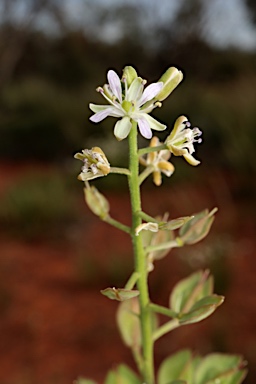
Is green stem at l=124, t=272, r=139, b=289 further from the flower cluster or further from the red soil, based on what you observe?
the red soil

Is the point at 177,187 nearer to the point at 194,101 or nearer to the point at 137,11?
the point at 194,101

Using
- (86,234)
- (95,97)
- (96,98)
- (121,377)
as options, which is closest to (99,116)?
(121,377)

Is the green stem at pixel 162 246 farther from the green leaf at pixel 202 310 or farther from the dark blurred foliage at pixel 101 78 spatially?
the dark blurred foliage at pixel 101 78

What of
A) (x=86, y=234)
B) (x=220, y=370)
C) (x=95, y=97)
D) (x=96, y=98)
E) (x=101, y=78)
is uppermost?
(x=101, y=78)

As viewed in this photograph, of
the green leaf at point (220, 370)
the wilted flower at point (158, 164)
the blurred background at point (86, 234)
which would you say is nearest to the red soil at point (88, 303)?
the blurred background at point (86, 234)

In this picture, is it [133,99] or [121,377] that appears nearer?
[133,99]

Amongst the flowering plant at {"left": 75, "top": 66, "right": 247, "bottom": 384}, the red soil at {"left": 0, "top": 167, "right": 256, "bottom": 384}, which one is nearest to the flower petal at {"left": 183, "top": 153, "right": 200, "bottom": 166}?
the flowering plant at {"left": 75, "top": 66, "right": 247, "bottom": 384}

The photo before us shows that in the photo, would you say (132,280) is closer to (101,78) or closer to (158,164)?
(158,164)
